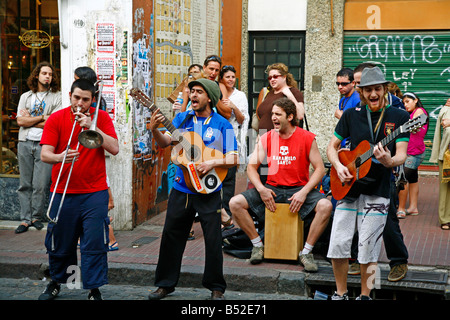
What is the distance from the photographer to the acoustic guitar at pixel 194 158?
5488 millimetres

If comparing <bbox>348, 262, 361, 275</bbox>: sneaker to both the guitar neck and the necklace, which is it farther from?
the necklace

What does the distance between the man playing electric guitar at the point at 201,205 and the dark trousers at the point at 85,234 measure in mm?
586

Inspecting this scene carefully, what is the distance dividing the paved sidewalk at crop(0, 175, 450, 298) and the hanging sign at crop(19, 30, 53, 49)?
8.28ft

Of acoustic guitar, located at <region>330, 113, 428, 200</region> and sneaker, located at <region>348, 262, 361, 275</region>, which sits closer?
acoustic guitar, located at <region>330, 113, 428, 200</region>

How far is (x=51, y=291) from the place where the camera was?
561 centimetres

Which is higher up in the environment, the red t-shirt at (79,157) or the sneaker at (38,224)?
the red t-shirt at (79,157)

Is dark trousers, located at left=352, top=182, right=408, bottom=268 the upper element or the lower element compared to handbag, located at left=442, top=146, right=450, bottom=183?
lower

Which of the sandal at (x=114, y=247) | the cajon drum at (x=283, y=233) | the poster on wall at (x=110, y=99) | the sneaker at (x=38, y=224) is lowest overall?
the sandal at (x=114, y=247)

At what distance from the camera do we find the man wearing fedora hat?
5152 mm

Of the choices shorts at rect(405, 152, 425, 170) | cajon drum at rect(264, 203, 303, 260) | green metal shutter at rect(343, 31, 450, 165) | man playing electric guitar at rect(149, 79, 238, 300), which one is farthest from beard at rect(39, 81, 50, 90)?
green metal shutter at rect(343, 31, 450, 165)

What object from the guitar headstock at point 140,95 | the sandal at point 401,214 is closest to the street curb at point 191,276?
the guitar headstock at point 140,95

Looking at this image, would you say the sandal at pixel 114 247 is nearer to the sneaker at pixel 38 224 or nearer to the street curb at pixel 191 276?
the street curb at pixel 191 276

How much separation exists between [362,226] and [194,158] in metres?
1.54
